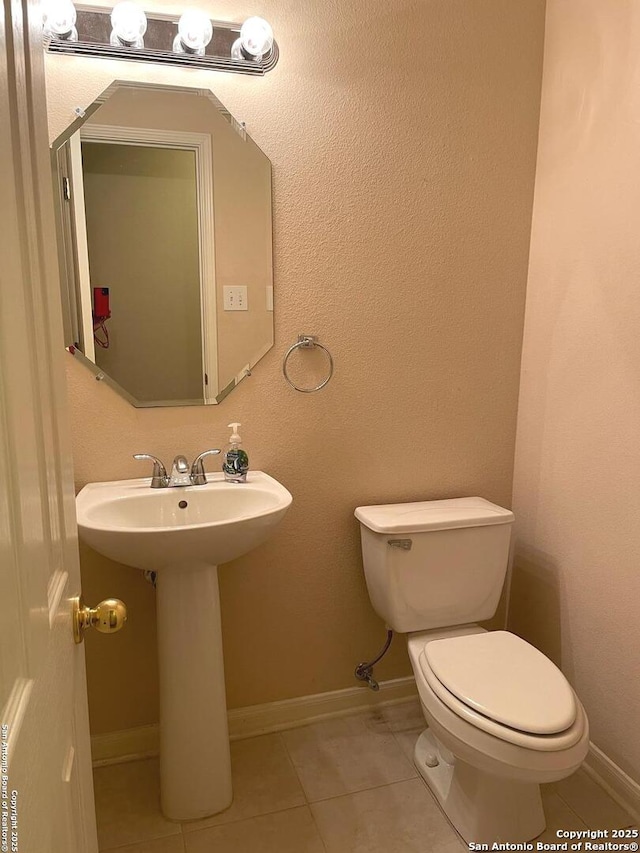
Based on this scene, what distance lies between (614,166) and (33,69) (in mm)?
1516

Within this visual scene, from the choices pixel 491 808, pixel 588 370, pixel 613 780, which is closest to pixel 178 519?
pixel 491 808

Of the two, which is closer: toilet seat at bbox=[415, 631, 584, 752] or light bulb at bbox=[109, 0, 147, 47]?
toilet seat at bbox=[415, 631, 584, 752]

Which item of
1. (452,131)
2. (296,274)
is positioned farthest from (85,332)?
(452,131)

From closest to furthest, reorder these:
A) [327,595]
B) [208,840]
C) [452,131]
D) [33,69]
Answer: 1. [33,69]
2. [208,840]
3. [452,131]
4. [327,595]

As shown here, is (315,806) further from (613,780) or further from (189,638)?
(613,780)

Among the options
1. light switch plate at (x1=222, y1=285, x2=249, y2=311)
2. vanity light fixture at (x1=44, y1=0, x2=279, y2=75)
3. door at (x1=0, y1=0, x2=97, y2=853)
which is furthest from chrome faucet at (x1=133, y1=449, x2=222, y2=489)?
vanity light fixture at (x1=44, y1=0, x2=279, y2=75)

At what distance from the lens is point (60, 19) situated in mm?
1478

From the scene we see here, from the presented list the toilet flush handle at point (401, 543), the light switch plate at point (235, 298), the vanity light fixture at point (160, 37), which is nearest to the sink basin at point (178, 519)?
the toilet flush handle at point (401, 543)

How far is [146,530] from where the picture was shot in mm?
1350

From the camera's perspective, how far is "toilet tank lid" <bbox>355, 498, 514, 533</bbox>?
1.79m

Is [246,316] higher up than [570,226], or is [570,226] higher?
[570,226]

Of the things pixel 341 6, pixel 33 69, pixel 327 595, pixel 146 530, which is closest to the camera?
pixel 33 69

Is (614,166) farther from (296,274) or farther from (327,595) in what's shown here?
(327,595)

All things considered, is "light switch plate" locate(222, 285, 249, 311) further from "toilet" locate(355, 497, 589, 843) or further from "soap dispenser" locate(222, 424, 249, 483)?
"toilet" locate(355, 497, 589, 843)
